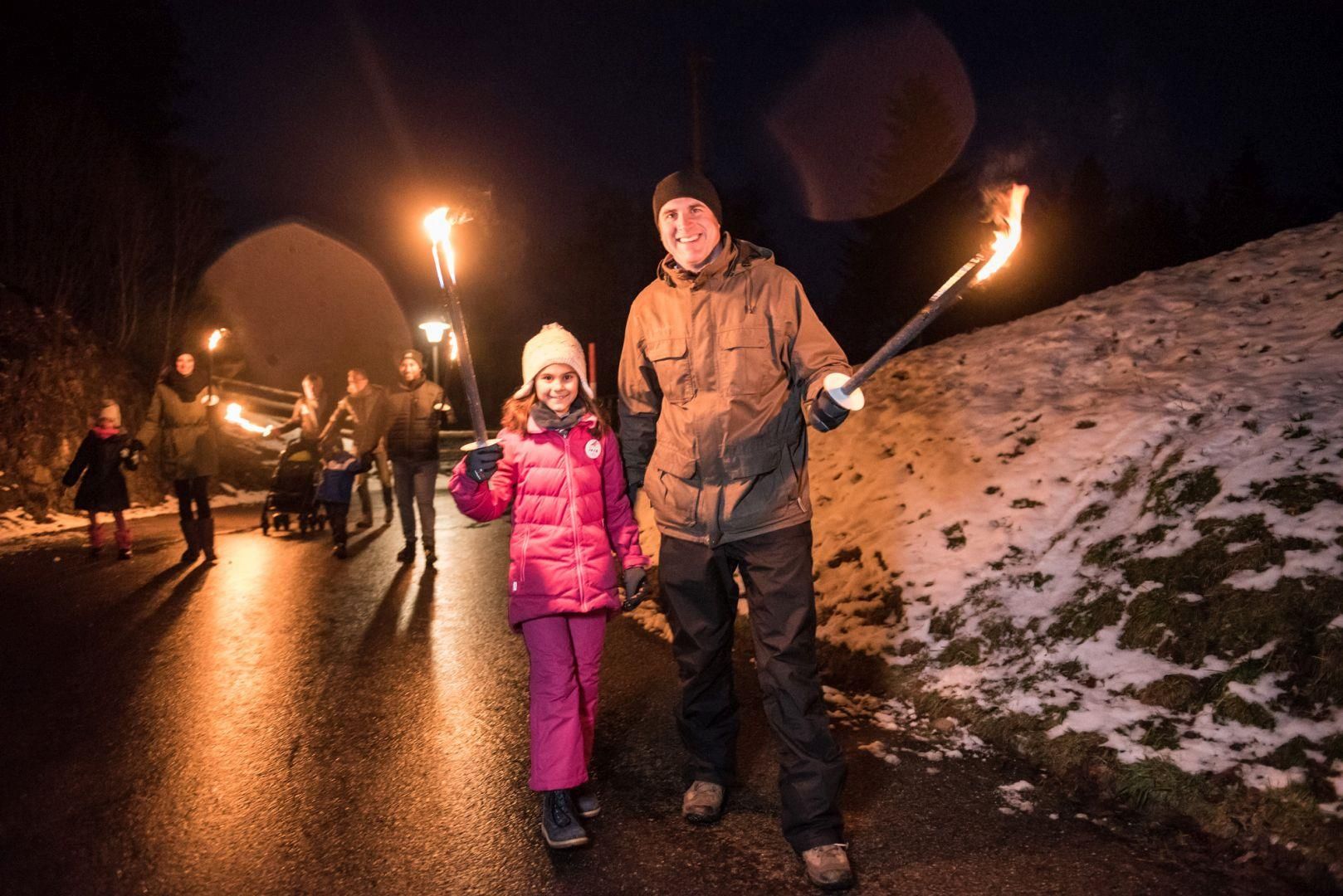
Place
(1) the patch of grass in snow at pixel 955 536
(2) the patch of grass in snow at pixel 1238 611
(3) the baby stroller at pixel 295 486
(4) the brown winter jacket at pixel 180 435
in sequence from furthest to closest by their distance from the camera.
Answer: (3) the baby stroller at pixel 295 486
(4) the brown winter jacket at pixel 180 435
(1) the patch of grass in snow at pixel 955 536
(2) the patch of grass in snow at pixel 1238 611

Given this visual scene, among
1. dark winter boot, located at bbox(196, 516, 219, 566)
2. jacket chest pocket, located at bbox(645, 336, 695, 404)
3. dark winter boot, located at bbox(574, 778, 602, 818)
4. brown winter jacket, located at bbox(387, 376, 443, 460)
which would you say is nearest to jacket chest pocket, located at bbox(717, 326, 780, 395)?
jacket chest pocket, located at bbox(645, 336, 695, 404)

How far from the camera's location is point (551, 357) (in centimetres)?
370

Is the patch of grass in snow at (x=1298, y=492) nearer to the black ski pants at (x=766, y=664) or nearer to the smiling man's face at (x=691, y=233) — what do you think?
the black ski pants at (x=766, y=664)

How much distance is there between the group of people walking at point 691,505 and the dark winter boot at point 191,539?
6.95 m

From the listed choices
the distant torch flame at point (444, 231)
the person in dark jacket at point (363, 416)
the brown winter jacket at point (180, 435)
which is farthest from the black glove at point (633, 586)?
the brown winter jacket at point (180, 435)

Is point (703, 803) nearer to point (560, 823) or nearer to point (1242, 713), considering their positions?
point (560, 823)

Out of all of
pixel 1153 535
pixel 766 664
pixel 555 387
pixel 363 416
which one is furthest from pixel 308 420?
pixel 1153 535

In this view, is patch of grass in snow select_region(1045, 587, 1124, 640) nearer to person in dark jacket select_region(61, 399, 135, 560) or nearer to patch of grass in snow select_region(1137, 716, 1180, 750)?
patch of grass in snow select_region(1137, 716, 1180, 750)

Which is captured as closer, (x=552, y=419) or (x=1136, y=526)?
(x=552, y=419)

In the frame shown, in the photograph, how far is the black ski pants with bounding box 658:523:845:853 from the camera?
10.4 feet

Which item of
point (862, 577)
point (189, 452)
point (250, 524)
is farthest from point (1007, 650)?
point (250, 524)

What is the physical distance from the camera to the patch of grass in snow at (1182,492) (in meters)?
5.20

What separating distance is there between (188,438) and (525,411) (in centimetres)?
658

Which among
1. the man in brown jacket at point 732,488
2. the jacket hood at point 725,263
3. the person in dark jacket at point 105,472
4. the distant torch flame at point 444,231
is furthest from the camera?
the person in dark jacket at point 105,472
